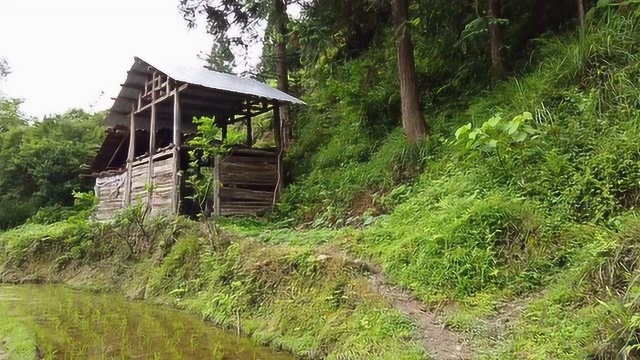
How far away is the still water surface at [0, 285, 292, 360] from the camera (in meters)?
5.08

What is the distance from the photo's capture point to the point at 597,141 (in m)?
5.58

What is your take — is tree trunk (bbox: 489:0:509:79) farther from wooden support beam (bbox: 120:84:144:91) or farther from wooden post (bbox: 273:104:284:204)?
wooden support beam (bbox: 120:84:144:91)

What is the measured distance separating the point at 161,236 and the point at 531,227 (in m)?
7.31

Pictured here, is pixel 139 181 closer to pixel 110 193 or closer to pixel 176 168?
pixel 176 168

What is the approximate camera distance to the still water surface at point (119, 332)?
508cm

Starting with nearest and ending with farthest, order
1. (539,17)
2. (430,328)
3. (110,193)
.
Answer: (430,328)
(539,17)
(110,193)

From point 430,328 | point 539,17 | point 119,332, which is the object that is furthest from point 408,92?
point 119,332

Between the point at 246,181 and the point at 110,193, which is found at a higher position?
the point at 246,181

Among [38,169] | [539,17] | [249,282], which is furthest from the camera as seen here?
[38,169]

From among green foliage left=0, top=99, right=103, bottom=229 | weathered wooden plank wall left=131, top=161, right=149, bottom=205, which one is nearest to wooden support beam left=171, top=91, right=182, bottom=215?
weathered wooden plank wall left=131, top=161, right=149, bottom=205

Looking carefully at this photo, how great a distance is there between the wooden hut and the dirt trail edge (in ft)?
21.2

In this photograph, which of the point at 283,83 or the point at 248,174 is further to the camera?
the point at 283,83

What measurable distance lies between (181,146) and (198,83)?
157 cm

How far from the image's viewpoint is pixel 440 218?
584 cm
